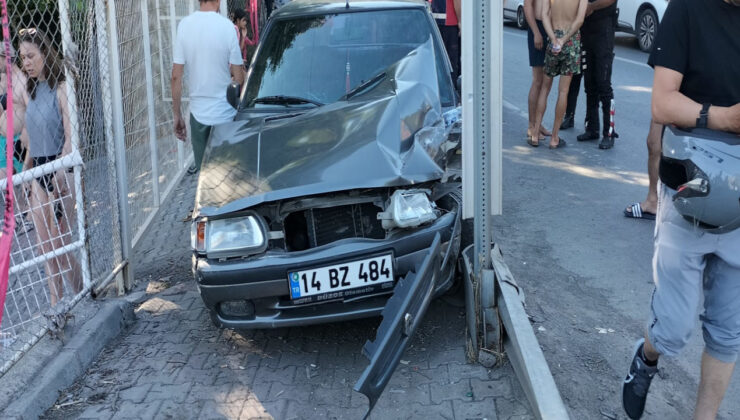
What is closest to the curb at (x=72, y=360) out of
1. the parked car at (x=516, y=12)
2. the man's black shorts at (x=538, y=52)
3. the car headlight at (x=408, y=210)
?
the car headlight at (x=408, y=210)

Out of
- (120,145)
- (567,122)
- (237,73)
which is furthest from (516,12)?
(120,145)

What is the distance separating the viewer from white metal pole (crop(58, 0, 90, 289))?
15.1ft

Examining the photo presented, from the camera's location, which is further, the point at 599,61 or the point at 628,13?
the point at 628,13

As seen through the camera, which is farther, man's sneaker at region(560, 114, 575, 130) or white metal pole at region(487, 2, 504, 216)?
man's sneaker at region(560, 114, 575, 130)

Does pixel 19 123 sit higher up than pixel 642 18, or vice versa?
pixel 642 18

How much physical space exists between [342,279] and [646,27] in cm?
1259

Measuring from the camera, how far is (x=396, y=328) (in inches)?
133

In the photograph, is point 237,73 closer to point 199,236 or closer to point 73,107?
point 73,107

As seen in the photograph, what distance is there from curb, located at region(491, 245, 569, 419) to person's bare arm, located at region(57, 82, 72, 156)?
8.48 feet

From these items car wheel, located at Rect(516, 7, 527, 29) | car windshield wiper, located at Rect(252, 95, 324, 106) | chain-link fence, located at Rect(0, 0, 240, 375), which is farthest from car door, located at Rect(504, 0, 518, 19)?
chain-link fence, located at Rect(0, 0, 240, 375)

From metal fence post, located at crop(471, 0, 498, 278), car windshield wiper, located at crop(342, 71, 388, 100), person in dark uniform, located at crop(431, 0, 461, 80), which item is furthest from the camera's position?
person in dark uniform, located at crop(431, 0, 461, 80)

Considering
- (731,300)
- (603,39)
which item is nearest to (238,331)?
(731,300)

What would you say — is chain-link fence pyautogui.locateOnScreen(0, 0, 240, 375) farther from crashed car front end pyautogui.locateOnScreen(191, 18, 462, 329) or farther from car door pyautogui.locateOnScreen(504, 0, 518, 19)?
car door pyautogui.locateOnScreen(504, 0, 518, 19)

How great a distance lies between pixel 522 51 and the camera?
1536 centimetres
